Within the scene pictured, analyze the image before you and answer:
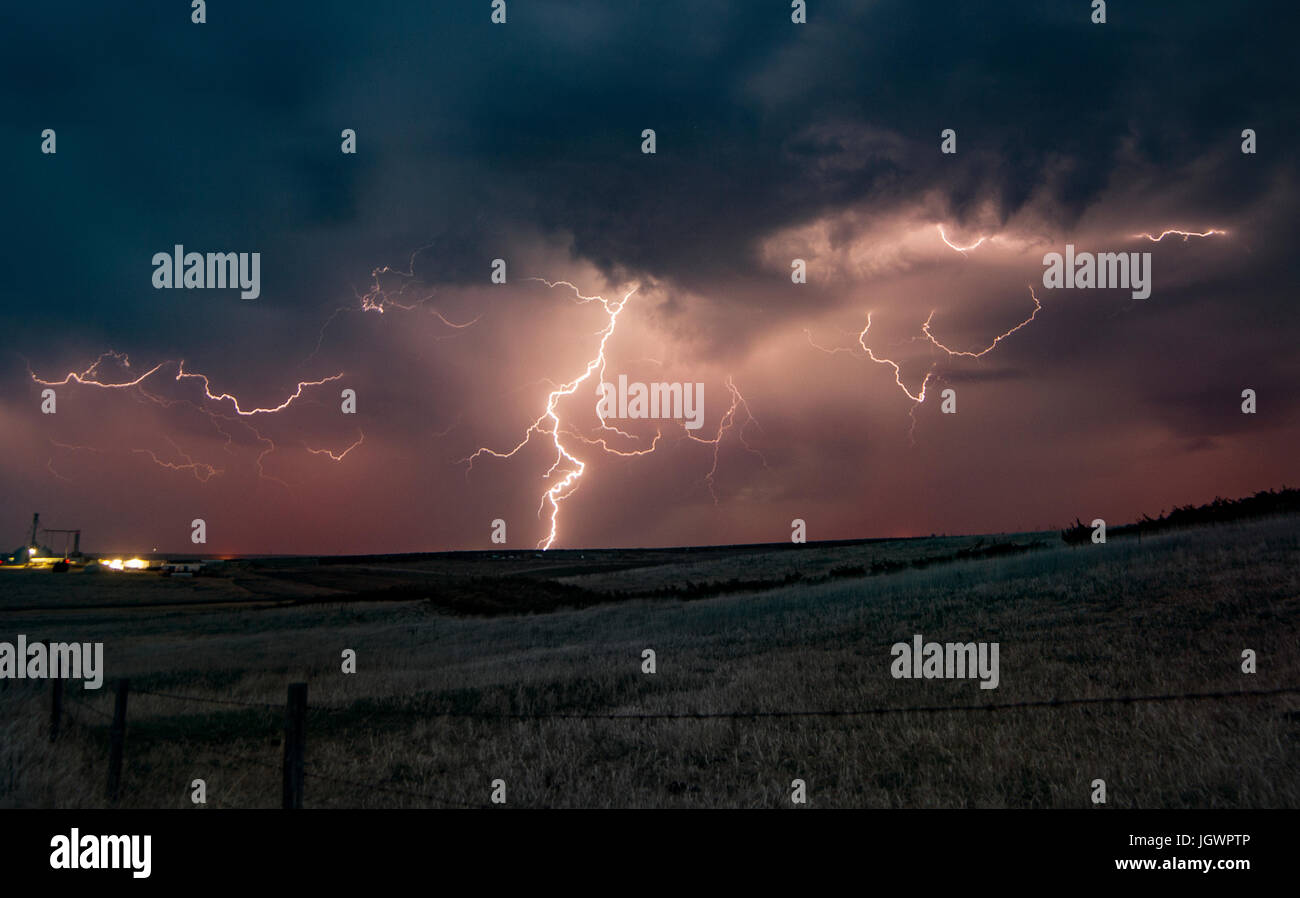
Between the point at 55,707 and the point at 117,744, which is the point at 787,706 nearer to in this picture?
the point at 117,744

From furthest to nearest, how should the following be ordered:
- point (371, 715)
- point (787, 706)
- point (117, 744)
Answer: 1. point (371, 715)
2. point (787, 706)
3. point (117, 744)

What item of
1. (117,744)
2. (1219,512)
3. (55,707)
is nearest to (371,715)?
(55,707)

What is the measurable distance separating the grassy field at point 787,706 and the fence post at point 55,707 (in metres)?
0.23

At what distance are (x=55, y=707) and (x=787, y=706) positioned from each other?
10751 mm

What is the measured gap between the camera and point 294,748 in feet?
23.7

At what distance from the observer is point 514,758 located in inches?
412

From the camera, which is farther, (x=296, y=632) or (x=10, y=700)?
(x=296, y=632)

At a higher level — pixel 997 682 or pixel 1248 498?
pixel 1248 498

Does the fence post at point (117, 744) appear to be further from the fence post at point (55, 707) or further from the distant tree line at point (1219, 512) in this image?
the distant tree line at point (1219, 512)
